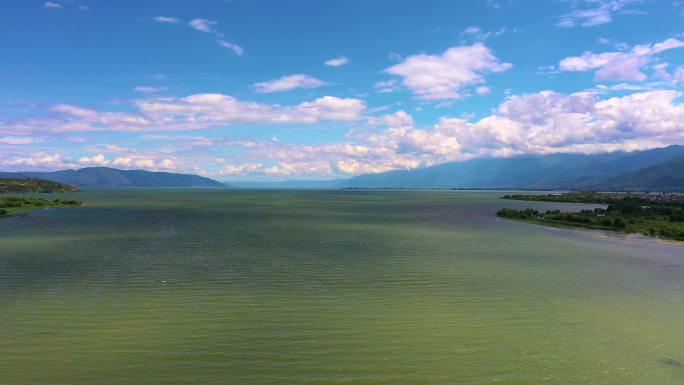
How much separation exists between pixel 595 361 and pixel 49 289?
96.3 ft

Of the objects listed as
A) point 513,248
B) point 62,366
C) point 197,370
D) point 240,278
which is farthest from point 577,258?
point 62,366

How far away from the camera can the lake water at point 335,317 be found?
1476 cm

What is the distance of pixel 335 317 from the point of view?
20.5 m

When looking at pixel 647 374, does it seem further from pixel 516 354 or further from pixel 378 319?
pixel 378 319

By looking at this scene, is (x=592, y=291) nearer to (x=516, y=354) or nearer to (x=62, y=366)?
(x=516, y=354)

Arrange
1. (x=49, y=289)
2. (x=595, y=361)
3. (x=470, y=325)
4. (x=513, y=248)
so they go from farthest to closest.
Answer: (x=513, y=248)
(x=49, y=289)
(x=470, y=325)
(x=595, y=361)

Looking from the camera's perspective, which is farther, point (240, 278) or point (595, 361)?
point (240, 278)

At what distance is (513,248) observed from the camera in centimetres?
4559

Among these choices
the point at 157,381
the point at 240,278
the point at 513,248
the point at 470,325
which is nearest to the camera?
the point at 157,381

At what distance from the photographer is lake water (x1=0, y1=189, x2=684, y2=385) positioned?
14.8 m

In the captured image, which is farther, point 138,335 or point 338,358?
point 138,335

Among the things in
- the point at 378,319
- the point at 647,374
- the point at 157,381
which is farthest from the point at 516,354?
the point at 157,381

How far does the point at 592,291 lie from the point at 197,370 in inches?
984

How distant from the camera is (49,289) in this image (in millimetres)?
24719
